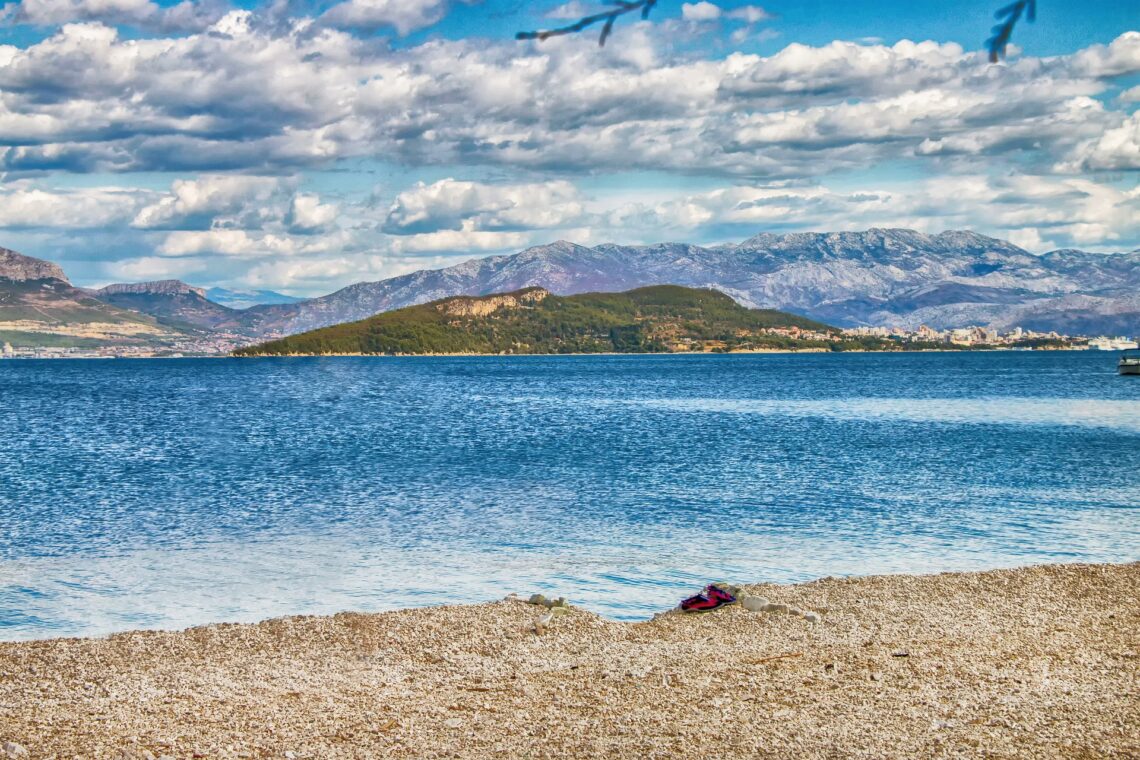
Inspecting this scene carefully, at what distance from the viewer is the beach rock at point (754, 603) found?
2397 centimetres

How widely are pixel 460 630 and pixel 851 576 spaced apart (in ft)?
38.5

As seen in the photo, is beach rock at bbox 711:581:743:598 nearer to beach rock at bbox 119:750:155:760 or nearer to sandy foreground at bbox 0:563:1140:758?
sandy foreground at bbox 0:563:1140:758

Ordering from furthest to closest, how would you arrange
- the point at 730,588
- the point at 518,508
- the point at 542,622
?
the point at 518,508, the point at 730,588, the point at 542,622

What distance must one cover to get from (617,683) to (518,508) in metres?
25.4

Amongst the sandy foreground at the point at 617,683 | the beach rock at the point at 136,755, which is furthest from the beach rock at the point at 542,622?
the beach rock at the point at 136,755

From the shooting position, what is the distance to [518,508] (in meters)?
43.5

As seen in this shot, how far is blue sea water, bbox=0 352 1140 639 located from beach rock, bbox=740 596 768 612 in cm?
237

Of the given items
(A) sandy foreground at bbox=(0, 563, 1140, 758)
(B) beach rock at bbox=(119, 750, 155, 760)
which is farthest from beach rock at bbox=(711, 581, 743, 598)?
(B) beach rock at bbox=(119, 750, 155, 760)

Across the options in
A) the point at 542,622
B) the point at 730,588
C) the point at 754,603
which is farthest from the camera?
the point at 730,588

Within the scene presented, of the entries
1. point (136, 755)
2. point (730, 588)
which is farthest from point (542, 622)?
point (136, 755)

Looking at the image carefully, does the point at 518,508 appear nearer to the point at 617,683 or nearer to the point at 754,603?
the point at 754,603

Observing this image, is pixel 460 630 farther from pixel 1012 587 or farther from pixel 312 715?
pixel 1012 587

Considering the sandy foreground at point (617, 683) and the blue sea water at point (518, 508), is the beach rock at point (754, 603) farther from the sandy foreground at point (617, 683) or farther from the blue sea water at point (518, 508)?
the blue sea water at point (518, 508)

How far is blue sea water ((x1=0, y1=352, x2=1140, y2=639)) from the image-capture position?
2895cm
